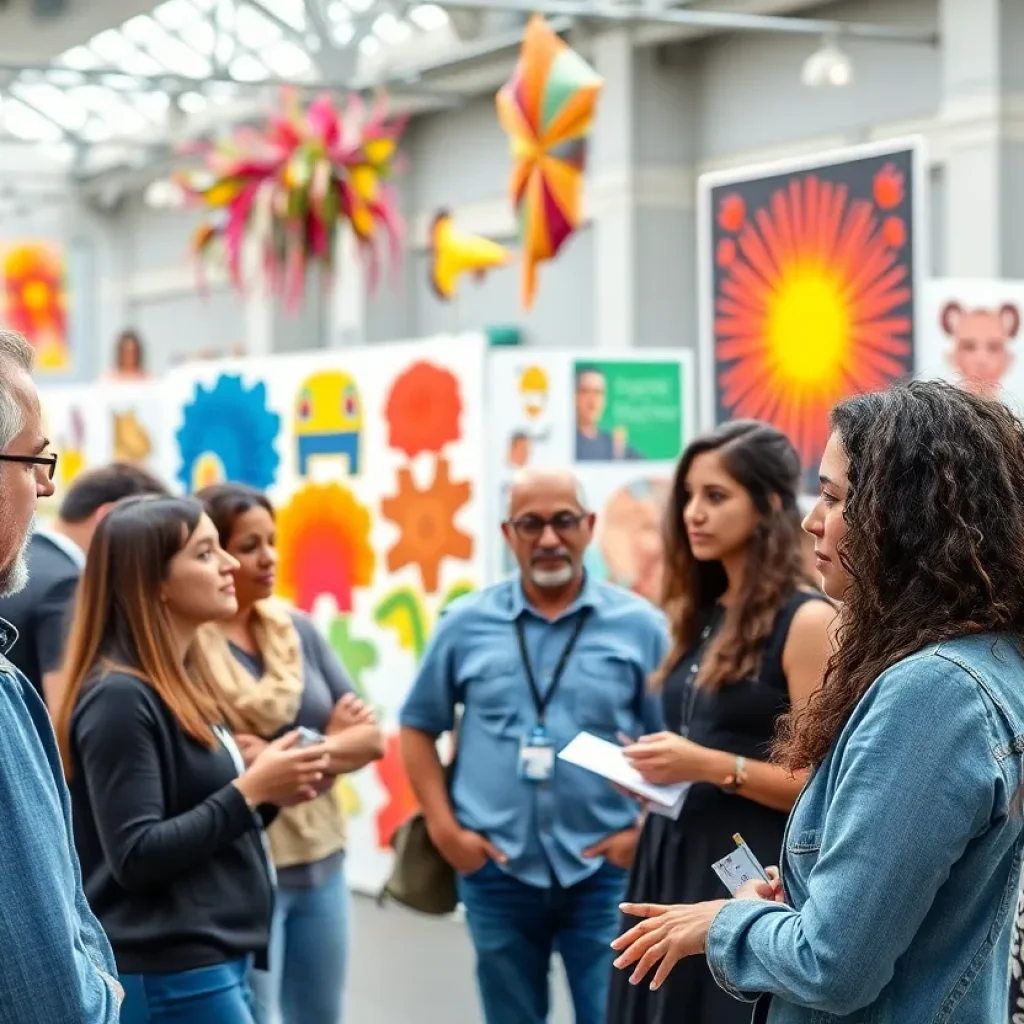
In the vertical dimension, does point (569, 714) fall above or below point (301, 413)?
below

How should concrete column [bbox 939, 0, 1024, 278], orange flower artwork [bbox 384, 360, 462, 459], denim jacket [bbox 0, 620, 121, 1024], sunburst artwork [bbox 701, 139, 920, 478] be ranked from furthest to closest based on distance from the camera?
concrete column [bbox 939, 0, 1024, 278]
orange flower artwork [bbox 384, 360, 462, 459]
sunburst artwork [bbox 701, 139, 920, 478]
denim jacket [bbox 0, 620, 121, 1024]

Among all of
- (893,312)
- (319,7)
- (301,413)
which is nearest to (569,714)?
(893,312)

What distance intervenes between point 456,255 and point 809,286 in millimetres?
2820

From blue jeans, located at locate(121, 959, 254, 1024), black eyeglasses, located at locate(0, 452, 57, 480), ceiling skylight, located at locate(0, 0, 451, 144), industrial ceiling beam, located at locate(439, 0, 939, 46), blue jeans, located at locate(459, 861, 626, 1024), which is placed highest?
ceiling skylight, located at locate(0, 0, 451, 144)

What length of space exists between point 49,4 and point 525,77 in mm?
2915

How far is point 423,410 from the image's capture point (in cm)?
565

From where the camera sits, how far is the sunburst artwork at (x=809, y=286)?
446 centimetres

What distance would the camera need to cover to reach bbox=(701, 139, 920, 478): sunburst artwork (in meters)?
4.46

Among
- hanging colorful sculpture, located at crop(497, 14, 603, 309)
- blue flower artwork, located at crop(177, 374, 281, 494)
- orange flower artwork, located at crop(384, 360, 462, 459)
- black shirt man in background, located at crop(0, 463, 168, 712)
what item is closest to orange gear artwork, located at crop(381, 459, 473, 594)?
orange flower artwork, located at crop(384, 360, 462, 459)

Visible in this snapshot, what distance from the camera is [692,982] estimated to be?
9.34 feet

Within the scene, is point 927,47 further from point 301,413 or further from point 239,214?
point 301,413

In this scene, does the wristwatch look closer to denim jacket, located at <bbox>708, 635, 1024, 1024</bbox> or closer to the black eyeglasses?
denim jacket, located at <bbox>708, 635, 1024, 1024</bbox>

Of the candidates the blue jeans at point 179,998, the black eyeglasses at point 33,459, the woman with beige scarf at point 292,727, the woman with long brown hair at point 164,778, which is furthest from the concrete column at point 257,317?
the black eyeglasses at point 33,459

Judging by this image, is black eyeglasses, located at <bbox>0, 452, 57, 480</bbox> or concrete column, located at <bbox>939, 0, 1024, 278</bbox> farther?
concrete column, located at <bbox>939, 0, 1024, 278</bbox>
